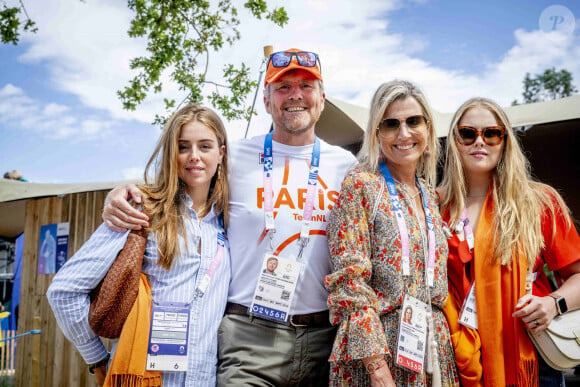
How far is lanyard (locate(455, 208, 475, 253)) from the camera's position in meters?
2.33

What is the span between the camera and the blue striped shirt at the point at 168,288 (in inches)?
78.4

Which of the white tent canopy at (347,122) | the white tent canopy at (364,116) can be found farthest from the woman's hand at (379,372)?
the white tent canopy at (364,116)

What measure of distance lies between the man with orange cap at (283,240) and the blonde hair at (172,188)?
0.26 ft

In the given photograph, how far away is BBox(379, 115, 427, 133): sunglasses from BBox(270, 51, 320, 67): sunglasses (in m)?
0.63

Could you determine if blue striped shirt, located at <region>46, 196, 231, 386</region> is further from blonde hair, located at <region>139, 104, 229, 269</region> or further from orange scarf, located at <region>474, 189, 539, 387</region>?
orange scarf, located at <region>474, 189, 539, 387</region>

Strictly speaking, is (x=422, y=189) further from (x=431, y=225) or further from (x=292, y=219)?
(x=292, y=219)

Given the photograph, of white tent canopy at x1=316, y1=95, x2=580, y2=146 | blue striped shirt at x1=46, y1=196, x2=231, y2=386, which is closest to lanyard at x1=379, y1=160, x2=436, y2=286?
blue striped shirt at x1=46, y1=196, x2=231, y2=386

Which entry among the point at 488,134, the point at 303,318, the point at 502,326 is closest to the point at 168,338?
the point at 303,318

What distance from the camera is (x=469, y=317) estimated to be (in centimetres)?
219

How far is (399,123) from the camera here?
7.34ft

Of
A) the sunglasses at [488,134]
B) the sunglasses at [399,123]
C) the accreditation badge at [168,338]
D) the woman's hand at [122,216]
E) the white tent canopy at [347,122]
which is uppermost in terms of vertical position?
the white tent canopy at [347,122]

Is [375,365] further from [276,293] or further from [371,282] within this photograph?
[276,293]

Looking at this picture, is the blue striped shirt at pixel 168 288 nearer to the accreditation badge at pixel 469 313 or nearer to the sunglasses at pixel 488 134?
the accreditation badge at pixel 469 313

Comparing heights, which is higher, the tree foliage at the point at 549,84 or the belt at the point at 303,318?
the tree foliage at the point at 549,84
